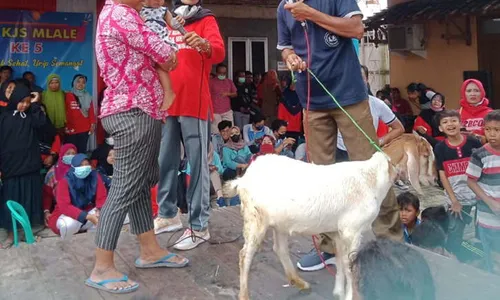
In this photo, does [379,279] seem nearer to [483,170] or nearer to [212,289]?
[212,289]

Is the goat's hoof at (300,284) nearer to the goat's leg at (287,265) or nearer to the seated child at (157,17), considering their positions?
the goat's leg at (287,265)

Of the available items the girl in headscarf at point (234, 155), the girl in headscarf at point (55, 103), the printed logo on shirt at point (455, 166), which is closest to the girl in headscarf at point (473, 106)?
the printed logo on shirt at point (455, 166)

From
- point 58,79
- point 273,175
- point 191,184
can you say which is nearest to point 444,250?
point 191,184

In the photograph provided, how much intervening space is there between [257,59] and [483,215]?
25.5 feet

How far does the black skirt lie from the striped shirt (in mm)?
4940

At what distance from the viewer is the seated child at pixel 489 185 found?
4.48 m

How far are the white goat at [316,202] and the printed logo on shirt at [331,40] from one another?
76cm

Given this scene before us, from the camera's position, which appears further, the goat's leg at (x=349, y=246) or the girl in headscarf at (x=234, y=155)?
the girl in headscarf at (x=234, y=155)

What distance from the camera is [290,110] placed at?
414 inches

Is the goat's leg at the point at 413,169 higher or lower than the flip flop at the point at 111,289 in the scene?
higher

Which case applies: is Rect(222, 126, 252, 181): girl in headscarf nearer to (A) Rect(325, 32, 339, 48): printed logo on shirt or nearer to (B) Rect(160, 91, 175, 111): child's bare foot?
(B) Rect(160, 91, 175, 111): child's bare foot

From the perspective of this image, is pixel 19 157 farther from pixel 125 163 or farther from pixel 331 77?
pixel 331 77

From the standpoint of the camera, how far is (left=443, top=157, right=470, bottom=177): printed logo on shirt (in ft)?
17.4

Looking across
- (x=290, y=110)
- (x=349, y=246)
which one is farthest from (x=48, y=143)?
(x=349, y=246)
